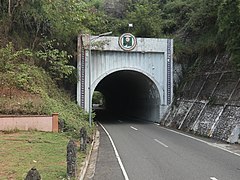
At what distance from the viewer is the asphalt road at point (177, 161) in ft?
30.9

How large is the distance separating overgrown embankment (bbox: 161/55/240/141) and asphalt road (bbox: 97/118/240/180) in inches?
97.0

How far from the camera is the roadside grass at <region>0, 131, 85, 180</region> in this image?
348 inches

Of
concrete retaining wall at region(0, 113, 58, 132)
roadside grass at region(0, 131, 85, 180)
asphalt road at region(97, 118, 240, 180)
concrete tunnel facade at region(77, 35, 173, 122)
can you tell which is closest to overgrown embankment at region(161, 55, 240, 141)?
concrete tunnel facade at region(77, 35, 173, 122)

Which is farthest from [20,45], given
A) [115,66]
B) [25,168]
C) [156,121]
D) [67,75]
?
[25,168]

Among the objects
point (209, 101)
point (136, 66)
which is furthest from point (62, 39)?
point (209, 101)

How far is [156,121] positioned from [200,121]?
9.67 m

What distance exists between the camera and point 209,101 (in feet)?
74.1

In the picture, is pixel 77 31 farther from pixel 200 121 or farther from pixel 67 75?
pixel 200 121

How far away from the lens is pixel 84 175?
383 inches

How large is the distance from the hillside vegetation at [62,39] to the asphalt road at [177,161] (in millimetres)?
5770

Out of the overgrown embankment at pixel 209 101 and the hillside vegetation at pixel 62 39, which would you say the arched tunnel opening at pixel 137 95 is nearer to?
the overgrown embankment at pixel 209 101

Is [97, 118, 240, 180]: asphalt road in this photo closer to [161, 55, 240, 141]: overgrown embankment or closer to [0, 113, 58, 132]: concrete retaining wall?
[161, 55, 240, 141]: overgrown embankment

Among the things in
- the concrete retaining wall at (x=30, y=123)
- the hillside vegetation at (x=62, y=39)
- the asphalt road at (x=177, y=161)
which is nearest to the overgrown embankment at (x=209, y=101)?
the hillside vegetation at (x=62, y=39)

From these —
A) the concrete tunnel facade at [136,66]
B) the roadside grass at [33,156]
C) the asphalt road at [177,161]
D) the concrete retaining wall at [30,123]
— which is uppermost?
the concrete tunnel facade at [136,66]
